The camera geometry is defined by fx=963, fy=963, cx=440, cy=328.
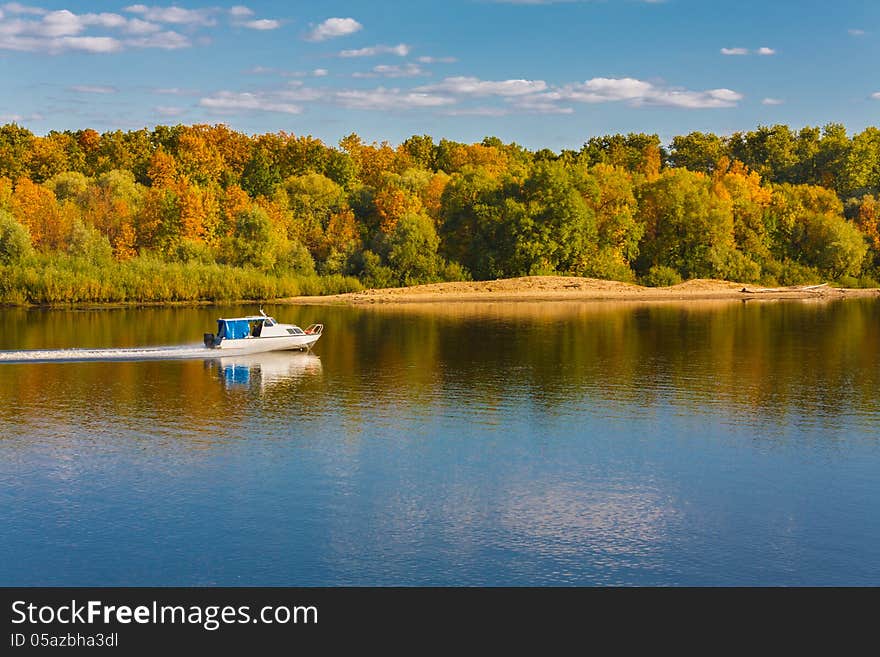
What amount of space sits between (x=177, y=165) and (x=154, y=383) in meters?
141

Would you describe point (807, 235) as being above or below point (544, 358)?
above

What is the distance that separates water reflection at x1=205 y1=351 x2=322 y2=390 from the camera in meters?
60.4

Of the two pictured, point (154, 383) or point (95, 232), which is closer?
point (154, 383)

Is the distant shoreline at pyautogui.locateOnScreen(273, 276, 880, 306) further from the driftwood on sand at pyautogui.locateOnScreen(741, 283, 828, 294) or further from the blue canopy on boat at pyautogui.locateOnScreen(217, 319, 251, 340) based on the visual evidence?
the blue canopy on boat at pyautogui.locateOnScreen(217, 319, 251, 340)

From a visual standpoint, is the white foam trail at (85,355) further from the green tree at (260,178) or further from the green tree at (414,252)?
the green tree at (260,178)

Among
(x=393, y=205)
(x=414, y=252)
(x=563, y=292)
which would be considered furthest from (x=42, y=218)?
(x=563, y=292)

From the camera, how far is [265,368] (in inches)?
2635

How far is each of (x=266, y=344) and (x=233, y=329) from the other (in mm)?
2748

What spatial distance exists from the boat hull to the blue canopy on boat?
512mm

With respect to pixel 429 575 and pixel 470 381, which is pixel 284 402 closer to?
pixel 470 381

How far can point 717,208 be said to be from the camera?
526ft

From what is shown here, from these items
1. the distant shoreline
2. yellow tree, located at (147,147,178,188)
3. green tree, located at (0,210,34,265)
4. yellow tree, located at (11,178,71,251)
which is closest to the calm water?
the distant shoreline

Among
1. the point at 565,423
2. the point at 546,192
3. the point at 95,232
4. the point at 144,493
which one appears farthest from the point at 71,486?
the point at 546,192

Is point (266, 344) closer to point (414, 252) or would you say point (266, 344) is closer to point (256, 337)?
point (256, 337)
